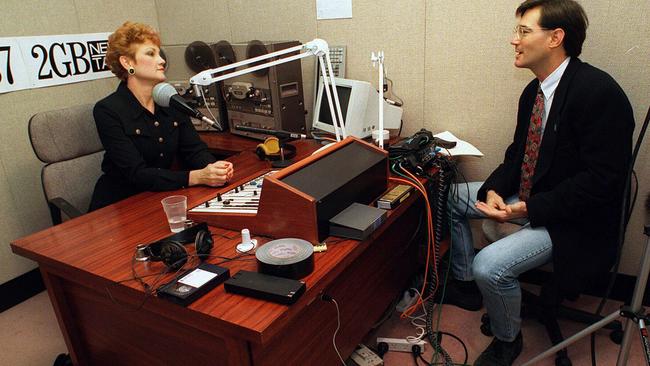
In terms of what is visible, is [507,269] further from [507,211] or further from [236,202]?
[236,202]

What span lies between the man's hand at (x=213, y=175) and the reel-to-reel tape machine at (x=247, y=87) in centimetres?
71

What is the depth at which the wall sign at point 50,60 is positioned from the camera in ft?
Answer: 7.66

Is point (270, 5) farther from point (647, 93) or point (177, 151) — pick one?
point (647, 93)

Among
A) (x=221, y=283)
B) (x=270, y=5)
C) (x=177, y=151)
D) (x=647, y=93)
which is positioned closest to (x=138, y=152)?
(x=177, y=151)

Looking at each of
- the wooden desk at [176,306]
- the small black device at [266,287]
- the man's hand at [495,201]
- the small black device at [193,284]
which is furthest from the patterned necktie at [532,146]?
the small black device at [193,284]

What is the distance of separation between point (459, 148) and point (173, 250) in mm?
1448

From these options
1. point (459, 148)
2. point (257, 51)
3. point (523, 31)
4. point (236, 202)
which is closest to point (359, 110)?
point (459, 148)

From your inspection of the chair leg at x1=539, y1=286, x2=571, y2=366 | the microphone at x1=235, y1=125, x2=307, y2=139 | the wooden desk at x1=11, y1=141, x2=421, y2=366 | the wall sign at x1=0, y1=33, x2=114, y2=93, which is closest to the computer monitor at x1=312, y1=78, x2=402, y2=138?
the microphone at x1=235, y1=125, x2=307, y2=139

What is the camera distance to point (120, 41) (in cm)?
195

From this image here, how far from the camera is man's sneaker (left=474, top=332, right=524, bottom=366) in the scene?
5.76 feet

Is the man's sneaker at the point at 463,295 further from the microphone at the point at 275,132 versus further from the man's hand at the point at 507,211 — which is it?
the microphone at the point at 275,132

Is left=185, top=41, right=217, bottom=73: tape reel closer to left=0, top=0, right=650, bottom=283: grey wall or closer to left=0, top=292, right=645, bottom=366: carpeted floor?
left=0, top=0, right=650, bottom=283: grey wall

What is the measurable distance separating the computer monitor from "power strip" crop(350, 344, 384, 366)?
0.99 m

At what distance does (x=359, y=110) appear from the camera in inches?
85.4
